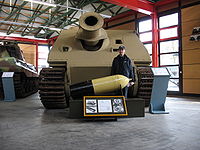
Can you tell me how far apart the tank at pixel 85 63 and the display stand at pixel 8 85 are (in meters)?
3.05

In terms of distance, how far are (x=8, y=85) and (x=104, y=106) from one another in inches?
209

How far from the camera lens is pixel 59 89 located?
5.26 meters

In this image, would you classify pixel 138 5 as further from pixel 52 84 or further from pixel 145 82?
pixel 52 84

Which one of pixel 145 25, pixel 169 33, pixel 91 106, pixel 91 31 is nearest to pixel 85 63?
pixel 91 31

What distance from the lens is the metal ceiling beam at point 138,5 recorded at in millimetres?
10648

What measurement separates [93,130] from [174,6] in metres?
10.5

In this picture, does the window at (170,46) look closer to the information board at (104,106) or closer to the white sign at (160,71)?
the white sign at (160,71)

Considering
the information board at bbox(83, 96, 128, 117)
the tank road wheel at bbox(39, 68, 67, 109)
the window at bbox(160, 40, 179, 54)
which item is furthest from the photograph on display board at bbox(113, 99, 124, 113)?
the window at bbox(160, 40, 179, 54)

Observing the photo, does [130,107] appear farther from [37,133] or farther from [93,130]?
[37,133]

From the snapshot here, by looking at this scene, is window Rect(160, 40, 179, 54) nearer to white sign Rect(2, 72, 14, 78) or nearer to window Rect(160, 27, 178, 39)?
window Rect(160, 27, 178, 39)

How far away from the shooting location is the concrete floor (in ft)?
8.84

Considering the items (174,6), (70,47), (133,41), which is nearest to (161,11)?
(174,6)

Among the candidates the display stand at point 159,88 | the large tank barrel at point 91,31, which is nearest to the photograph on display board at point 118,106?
the display stand at point 159,88

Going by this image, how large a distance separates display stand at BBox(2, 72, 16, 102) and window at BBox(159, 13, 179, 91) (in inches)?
321
